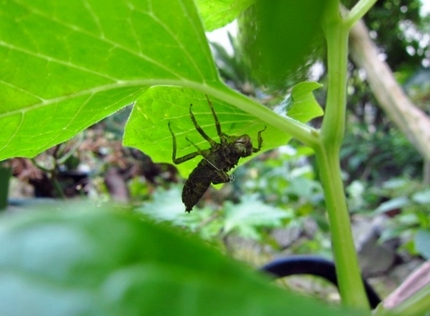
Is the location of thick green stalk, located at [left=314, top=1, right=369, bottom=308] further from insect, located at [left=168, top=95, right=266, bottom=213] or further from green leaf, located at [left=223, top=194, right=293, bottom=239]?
green leaf, located at [left=223, top=194, right=293, bottom=239]

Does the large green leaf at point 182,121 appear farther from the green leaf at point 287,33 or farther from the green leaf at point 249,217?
the green leaf at point 249,217

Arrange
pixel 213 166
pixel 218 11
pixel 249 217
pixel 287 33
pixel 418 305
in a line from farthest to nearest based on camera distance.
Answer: pixel 249 217, pixel 213 166, pixel 218 11, pixel 418 305, pixel 287 33

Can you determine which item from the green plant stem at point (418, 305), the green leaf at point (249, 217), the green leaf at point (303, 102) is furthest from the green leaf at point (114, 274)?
the green leaf at point (249, 217)

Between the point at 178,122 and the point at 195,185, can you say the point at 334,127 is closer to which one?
the point at 178,122

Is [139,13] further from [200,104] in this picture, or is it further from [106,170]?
[106,170]

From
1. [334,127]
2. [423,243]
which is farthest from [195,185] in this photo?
[423,243]

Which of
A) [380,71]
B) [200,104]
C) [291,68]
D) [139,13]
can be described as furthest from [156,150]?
[380,71]
